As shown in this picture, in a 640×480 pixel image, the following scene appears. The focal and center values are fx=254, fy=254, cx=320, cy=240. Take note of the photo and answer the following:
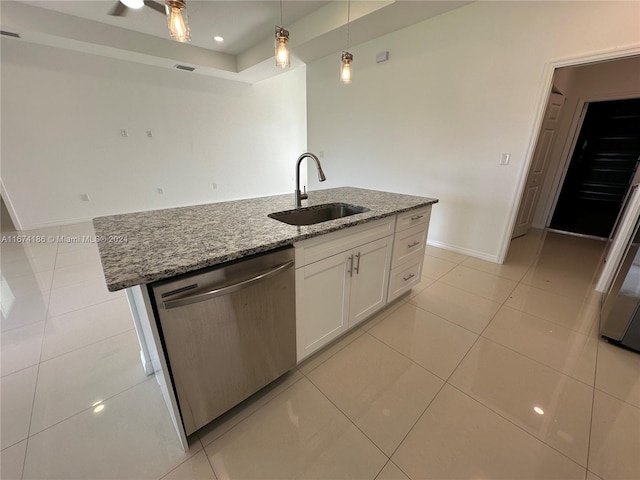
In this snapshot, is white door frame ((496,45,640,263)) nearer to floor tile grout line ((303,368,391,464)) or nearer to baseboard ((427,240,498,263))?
baseboard ((427,240,498,263))

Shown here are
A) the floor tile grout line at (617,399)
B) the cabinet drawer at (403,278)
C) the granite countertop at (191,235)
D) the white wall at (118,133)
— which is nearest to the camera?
the granite countertop at (191,235)

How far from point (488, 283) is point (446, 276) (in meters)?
0.38

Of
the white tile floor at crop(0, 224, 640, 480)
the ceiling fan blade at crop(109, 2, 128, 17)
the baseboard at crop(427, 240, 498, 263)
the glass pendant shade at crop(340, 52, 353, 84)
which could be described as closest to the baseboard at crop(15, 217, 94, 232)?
the white tile floor at crop(0, 224, 640, 480)

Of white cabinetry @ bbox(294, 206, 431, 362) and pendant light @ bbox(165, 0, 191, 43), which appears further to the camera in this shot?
white cabinetry @ bbox(294, 206, 431, 362)

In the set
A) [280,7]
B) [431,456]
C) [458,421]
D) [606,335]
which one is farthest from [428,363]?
[280,7]

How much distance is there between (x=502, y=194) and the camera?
280cm

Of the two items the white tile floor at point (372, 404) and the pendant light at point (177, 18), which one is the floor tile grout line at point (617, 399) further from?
the pendant light at point (177, 18)

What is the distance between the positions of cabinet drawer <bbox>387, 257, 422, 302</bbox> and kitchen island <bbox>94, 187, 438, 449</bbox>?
0.03ft

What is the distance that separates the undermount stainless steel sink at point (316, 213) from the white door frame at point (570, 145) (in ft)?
13.8

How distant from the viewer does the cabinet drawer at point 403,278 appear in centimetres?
202

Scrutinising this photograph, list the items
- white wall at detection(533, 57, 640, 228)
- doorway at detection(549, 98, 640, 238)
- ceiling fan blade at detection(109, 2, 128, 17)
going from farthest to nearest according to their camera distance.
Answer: doorway at detection(549, 98, 640, 238) < white wall at detection(533, 57, 640, 228) < ceiling fan blade at detection(109, 2, 128, 17)

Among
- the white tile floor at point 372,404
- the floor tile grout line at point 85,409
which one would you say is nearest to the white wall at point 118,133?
the white tile floor at point 372,404

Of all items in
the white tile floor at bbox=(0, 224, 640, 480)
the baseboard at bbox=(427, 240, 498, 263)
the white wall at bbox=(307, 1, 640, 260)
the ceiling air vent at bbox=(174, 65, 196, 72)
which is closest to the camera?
the white tile floor at bbox=(0, 224, 640, 480)

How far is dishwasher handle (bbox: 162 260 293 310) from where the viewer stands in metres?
0.89
